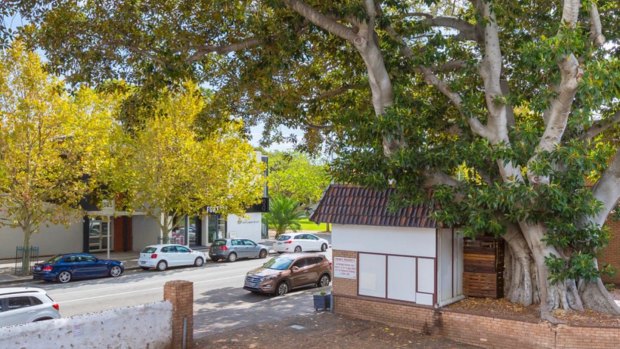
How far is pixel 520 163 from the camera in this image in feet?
40.4

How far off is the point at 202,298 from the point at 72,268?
6.99 m

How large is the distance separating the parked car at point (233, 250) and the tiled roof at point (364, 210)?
15.4m

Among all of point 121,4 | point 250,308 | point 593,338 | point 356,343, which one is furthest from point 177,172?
point 593,338

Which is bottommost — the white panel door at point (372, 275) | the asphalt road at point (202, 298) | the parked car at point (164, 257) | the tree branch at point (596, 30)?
the asphalt road at point (202, 298)

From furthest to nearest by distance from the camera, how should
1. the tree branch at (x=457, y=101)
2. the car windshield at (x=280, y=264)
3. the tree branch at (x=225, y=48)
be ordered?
the car windshield at (x=280, y=264)
the tree branch at (x=225, y=48)
the tree branch at (x=457, y=101)

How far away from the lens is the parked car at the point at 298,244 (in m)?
34.5

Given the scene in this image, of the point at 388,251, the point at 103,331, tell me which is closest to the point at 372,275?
the point at 388,251

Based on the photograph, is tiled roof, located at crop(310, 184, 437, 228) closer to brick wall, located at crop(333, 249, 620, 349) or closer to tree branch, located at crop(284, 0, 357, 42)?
brick wall, located at crop(333, 249, 620, 349)

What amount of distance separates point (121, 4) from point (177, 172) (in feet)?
43.0

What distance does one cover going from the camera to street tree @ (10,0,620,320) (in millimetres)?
11844

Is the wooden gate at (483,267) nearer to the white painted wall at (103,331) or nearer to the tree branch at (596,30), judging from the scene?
the tree branch at (596,30)

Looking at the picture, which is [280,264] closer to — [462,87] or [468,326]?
[468,326]

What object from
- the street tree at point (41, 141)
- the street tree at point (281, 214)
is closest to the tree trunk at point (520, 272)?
the street tree at point (41, 141)

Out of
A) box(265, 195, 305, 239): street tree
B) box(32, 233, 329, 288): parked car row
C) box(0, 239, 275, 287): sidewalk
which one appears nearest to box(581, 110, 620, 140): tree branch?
box(32, 233, 329, 288): parked car row
